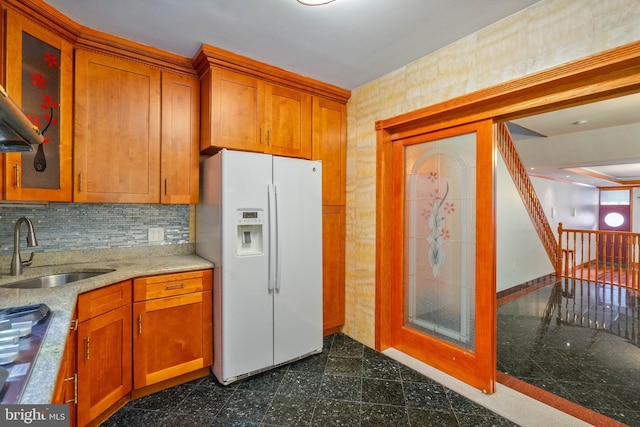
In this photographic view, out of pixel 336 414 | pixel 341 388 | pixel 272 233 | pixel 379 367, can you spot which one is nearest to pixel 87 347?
pixel 272 233

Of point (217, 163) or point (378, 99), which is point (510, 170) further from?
point (217, 163)

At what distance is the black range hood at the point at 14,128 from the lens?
0.79 metres

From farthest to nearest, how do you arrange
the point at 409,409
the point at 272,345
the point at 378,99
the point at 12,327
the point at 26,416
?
1. the point at 378,99
2. the point at 272,345
3. the point at 409,409
4. the point at 12,327
5. the point at 26,416

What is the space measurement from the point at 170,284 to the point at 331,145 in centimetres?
185

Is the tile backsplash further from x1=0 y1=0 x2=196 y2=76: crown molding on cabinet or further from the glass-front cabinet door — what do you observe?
x1=0 y1=0 x2=196 y2=76: crown molding on cabinet

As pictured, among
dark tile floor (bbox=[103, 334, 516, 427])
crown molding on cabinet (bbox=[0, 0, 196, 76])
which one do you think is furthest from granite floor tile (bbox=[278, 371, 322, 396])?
crown molding on cabinet (bbox=[0, 0, 196, 76])

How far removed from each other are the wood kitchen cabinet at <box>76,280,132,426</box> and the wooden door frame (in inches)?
76.1

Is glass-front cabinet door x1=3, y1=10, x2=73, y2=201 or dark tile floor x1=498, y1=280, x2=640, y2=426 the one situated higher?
Answer: glass-front cabinet door x1=3, y1=10, x2=73, y2=201

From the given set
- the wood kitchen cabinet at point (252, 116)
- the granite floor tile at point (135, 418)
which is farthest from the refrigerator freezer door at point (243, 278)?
the granite floor tile at point (135, 418)

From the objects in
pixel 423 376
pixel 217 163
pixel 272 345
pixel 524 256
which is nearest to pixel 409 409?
pixel 423 376

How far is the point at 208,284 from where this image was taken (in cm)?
224

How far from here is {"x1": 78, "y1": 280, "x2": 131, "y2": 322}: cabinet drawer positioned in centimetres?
→ 162

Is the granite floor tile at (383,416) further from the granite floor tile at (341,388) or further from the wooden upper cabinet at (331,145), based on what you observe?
the wooden upper cabinet at (331,145)

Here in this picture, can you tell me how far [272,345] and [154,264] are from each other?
3.54 ft
